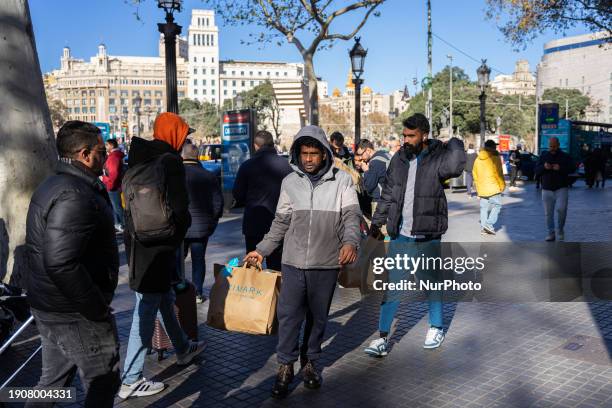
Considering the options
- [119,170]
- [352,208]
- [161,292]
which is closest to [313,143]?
[352,208]

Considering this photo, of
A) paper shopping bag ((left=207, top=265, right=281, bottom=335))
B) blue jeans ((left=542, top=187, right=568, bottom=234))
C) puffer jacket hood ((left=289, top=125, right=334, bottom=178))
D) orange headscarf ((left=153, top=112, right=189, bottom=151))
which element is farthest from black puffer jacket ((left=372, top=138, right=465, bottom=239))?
blue jeans ((left=542, top=187, right=568, bottom=234))

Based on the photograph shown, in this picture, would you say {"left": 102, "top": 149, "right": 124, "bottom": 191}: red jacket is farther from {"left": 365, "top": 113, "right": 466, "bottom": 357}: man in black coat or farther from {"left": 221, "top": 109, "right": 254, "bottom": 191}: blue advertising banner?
{"left": 365, "top": 113, "right": 466, "bottom": 357}: man in black coat

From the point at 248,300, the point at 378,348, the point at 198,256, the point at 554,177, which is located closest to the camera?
the point at 248,300

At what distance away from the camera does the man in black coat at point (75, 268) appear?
103 inches

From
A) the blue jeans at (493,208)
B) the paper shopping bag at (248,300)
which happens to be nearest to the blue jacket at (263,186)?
the paper shopping bag at (248,300)

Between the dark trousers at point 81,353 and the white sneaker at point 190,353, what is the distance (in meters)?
1.88

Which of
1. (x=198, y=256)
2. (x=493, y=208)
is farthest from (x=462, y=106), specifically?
(x=198, y=256)

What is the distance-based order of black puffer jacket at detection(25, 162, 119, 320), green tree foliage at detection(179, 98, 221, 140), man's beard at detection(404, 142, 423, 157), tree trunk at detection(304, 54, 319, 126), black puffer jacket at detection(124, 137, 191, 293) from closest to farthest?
black puffer jacket at detection(25, 162, 119, 320) < black puffer jacket at detection(124, 137, 191, 293) < man's beard at detection(404, 142, 423, 157) < tree trunk at detection(304, 54, 319, 126) < green tree foliage at detection(179, 98, 221, 140)

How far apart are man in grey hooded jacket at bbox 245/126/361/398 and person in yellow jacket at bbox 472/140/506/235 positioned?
7601 mm

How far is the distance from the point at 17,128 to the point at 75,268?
4347 millimetres

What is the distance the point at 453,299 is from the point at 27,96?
5.19 metres

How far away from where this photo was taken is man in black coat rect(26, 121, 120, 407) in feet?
8.59

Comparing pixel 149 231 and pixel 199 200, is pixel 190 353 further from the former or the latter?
pixel 199 200

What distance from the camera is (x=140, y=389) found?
4168mm
